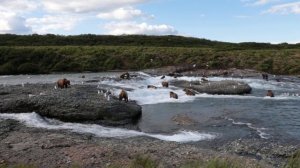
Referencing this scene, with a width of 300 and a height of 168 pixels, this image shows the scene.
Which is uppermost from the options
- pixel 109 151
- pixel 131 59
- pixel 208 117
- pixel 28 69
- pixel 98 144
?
pixel 109 151

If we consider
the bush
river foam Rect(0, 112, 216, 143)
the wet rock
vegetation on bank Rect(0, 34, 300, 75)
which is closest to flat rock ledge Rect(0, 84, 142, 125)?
river foam Rect(0, 112, 216, 143)

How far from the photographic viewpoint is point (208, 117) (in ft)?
91.2

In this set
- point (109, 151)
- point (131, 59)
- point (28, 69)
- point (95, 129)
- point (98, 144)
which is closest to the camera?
point (109, 151)

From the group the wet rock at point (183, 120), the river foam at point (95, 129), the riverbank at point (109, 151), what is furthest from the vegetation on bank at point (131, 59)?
the riverbank at point (109, 151)

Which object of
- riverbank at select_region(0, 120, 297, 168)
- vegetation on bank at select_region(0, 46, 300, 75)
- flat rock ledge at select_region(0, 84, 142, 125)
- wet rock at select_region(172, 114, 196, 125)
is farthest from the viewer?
vegetation on bank at select_region(0, 46, 300, 75)

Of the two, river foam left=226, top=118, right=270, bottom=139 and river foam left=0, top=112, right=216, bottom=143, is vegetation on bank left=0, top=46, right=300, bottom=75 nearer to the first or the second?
river foam left=226, top=118, right=270, bottom=139

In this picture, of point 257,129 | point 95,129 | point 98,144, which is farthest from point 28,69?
point 98,144

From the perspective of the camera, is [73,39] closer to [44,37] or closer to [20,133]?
[44,37]

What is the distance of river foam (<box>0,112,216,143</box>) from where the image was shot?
22.2 m

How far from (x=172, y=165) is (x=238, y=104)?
709 inches

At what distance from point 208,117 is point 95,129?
7.79 metres

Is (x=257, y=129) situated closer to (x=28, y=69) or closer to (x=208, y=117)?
(x=208, y=117)

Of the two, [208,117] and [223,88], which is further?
[223,88]

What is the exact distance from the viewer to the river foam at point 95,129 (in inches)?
875
